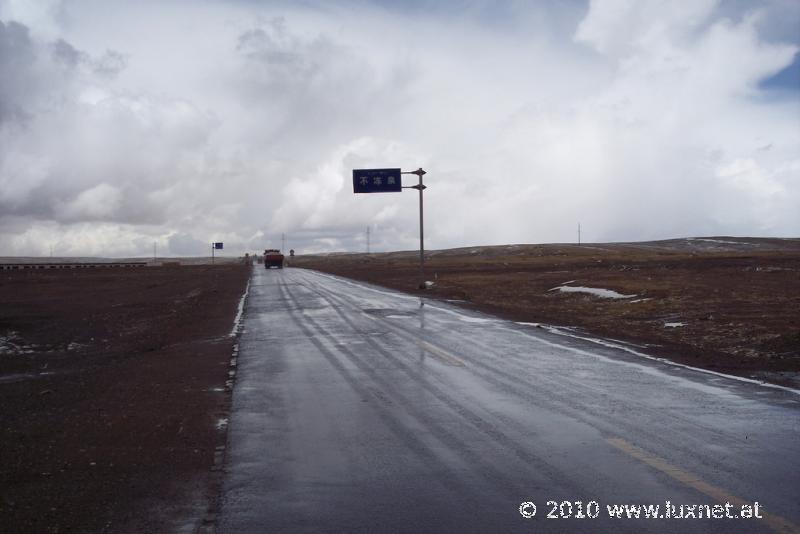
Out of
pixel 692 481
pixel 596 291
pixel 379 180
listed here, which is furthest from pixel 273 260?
pixel 692 481

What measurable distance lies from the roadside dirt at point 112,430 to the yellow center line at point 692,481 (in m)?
3.94

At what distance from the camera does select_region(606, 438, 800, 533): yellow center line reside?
16.9 ft

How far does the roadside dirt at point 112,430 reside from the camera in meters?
5.73

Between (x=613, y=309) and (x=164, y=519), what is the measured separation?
22196 mm

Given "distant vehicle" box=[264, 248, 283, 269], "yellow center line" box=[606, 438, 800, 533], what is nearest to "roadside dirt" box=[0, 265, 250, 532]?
"yellow center line" box=[606, 438, 800, 533]

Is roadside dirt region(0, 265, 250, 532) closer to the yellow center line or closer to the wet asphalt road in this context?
the wet asphalt road

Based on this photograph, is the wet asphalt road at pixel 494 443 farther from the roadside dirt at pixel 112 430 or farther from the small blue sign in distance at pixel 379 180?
the small blue sign in distance at pixel 379 180

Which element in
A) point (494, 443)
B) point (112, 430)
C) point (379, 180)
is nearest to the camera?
point (494, 443)

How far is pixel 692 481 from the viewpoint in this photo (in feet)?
20.1

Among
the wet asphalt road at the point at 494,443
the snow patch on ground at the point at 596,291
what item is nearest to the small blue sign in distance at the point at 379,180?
the snow patch on ground at the point at 596,291

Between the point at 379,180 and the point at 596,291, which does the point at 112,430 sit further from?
the point at 379,180

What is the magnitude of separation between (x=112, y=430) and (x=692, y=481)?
20.9 feet

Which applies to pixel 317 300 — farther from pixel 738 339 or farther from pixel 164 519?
pixel 164 519

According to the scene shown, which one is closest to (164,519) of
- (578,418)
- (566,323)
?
(578,418)
